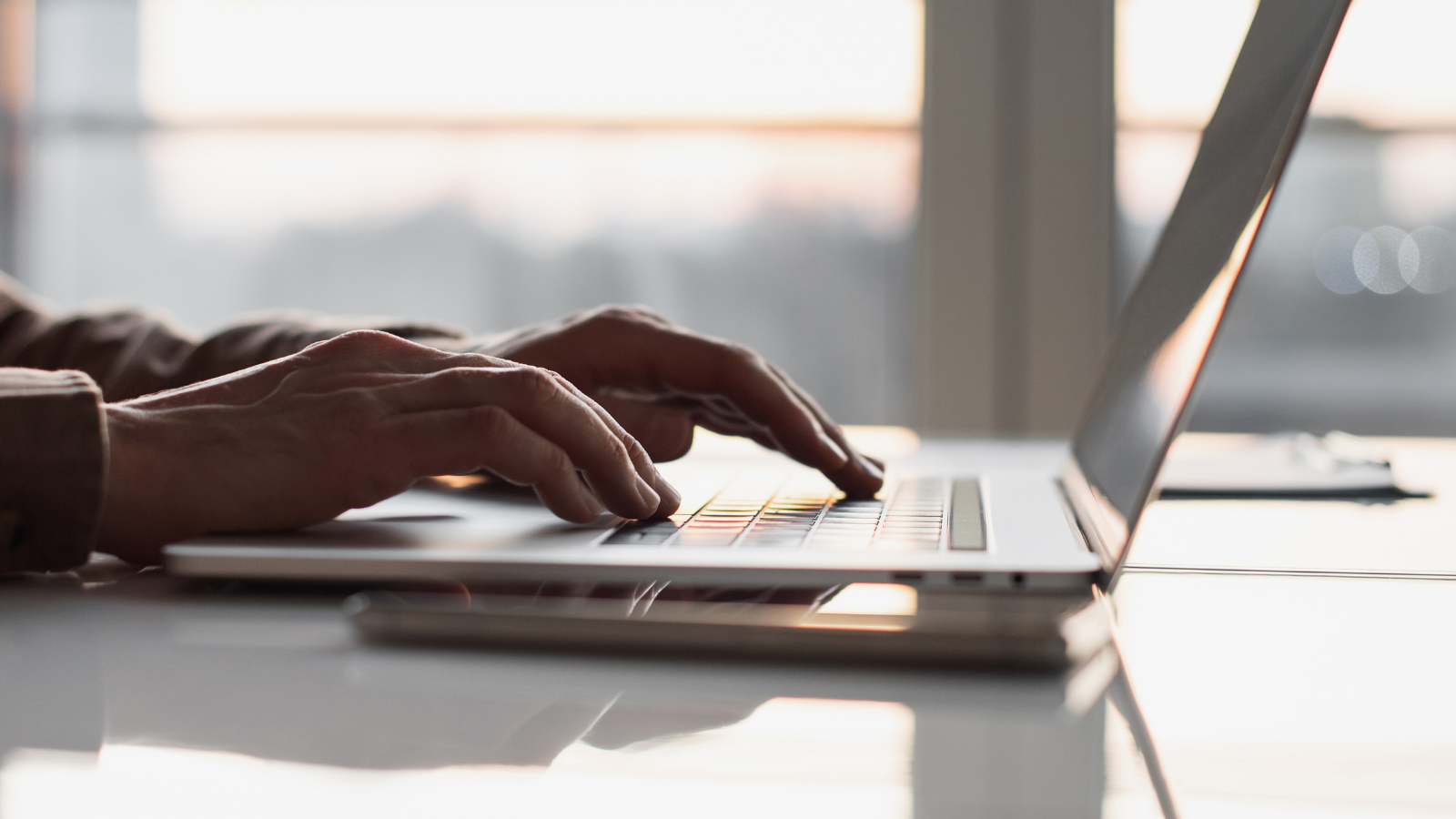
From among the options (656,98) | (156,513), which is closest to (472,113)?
(656,98)

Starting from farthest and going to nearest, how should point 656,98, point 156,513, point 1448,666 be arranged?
point 656,98, point 156,513, point 1448,666

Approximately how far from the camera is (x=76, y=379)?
1.39 feet

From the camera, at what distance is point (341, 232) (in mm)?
2336

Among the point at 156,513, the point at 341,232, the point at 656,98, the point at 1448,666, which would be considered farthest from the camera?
the point at 341,232

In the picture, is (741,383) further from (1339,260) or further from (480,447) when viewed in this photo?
(1339,260)

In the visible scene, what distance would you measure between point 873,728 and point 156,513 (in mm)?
325

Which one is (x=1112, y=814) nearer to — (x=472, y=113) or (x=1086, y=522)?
(x=1086, y=522)

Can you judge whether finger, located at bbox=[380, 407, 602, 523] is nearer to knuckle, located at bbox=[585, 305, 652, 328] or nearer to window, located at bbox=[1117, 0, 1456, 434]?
knuckle, located at bbox=[585, 305, 652, 328]

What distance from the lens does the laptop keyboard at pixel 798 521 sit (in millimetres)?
407

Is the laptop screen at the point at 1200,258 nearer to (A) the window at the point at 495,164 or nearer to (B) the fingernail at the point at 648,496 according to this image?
(B) the fingernail at the point at 648,496

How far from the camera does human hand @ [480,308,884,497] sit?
24.0 inches

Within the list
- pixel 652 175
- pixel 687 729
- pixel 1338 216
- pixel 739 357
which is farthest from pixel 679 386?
pixel 1338 216

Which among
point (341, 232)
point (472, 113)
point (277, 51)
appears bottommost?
point (341, 232)

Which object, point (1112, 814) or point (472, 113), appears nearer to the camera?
point (1112, 814)
